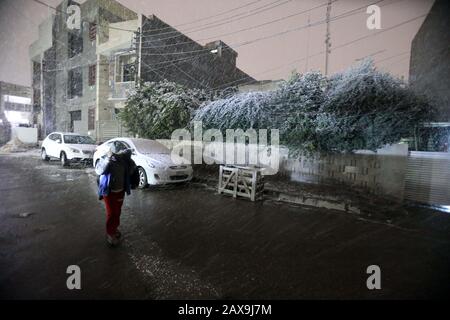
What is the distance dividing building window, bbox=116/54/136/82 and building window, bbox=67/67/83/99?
2.84 meters

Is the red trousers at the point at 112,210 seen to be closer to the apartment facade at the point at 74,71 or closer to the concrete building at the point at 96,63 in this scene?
the concrete building at the point at 96,63

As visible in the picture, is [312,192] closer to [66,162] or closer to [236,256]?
[236,256]

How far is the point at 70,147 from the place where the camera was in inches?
437

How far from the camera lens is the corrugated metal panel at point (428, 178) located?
6531 mm

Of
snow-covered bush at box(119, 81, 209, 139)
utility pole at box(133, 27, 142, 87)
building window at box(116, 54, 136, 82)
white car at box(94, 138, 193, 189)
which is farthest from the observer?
building window at box(116, 54, 136, 82)

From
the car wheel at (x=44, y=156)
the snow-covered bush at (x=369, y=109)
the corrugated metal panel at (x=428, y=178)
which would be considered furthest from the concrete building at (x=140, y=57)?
the corrugated metal panel at (x=428, y=178)

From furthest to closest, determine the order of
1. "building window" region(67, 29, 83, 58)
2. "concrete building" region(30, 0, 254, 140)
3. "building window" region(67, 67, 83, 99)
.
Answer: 1. "building window" region(67, 29, 83, 58)
2. "building window" region(67, 67, 83, 99)
3. "concrete building" region(30, 0, 254, 140)

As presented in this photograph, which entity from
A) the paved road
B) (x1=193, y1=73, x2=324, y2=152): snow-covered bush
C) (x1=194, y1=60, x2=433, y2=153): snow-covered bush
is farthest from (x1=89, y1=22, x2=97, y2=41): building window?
the paved road

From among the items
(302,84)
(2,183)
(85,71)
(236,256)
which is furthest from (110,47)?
(236,256)

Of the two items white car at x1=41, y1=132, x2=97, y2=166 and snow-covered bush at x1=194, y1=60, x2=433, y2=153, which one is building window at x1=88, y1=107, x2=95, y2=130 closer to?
white car at x1=41, y1=132, x2=97, y2=166

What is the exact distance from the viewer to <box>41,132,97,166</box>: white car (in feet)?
36.3

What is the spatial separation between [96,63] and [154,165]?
11.9 m

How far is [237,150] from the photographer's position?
1023 centimetres

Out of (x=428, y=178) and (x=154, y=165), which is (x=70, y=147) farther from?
(x=428, y=178)
